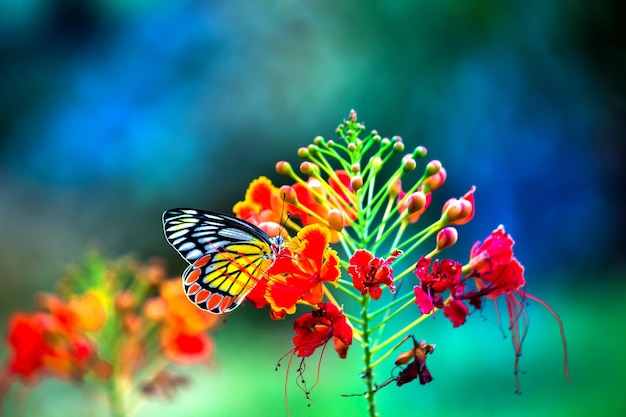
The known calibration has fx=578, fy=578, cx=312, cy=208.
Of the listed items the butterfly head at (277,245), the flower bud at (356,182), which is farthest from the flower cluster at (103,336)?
the flower bud at (356,182)

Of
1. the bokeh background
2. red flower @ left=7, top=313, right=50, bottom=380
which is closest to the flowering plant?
red flower @ left=7, top=313, right=50, bottom=380

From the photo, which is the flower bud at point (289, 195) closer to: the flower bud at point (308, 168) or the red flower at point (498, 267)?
the flower bud at point (308, 168)

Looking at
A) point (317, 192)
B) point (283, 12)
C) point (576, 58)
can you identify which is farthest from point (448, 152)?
point (317, 192)

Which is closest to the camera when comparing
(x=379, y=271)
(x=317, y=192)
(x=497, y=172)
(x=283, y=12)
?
(x=379, y=271)

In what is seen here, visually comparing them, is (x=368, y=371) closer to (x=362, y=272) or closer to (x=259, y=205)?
(x=362, y=272)

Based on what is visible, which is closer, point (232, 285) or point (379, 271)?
point (379, 271)

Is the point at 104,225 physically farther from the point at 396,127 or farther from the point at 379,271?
the point at 379,271
